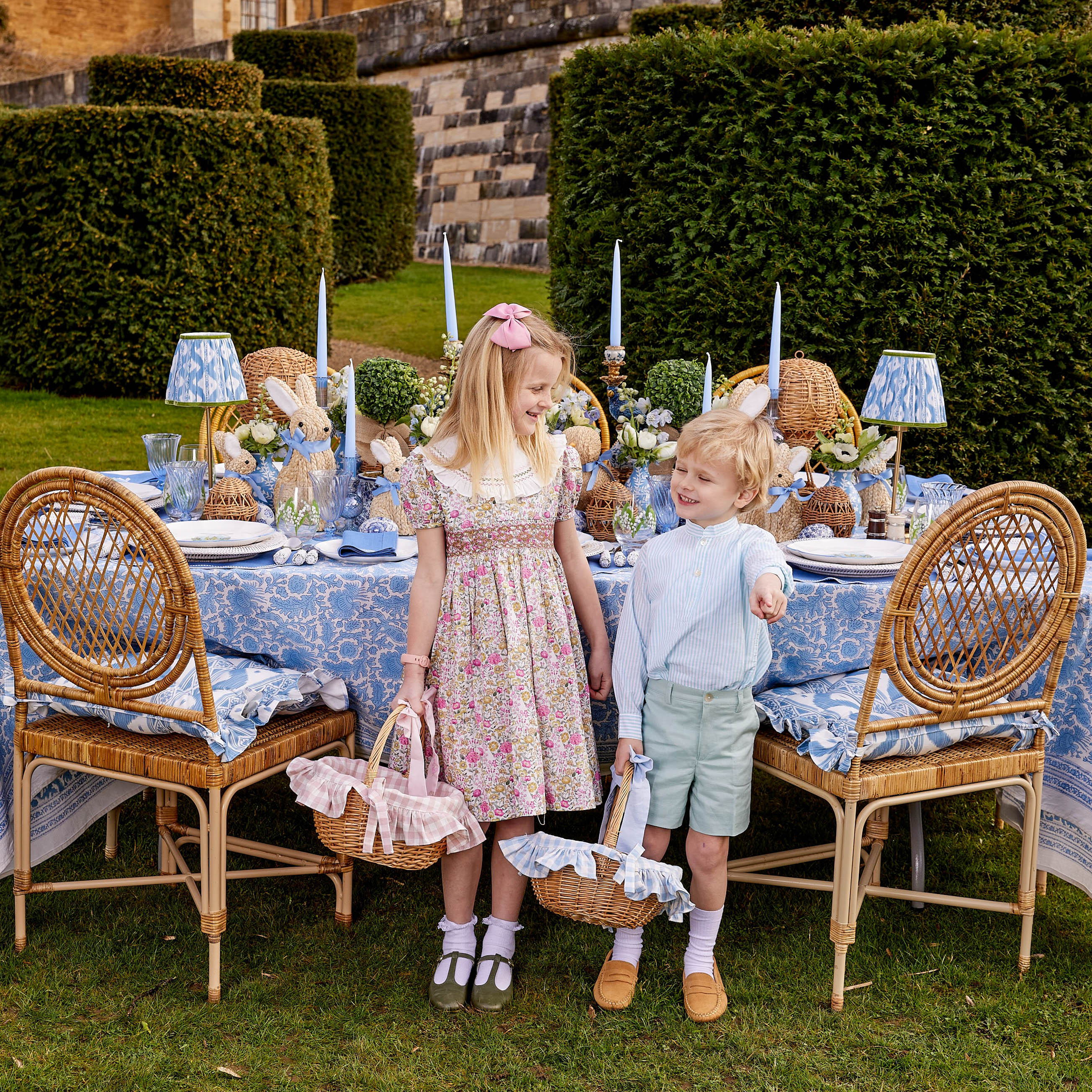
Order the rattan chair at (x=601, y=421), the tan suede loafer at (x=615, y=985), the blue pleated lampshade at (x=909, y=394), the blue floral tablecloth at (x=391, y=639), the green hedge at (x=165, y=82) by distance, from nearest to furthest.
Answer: the tan suede loafer at (x=615, y=985) → the blue floral tablecloth at (x=391, y=639) → the blue pleated lampshade at (x=909, y=394) → the rattan chair at (x=601, y=421) → the green hedge at (x=165, y=82)

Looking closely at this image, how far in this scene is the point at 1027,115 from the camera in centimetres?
498

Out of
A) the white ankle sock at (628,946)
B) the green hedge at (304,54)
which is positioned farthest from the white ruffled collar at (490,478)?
the green hedge at (304,54)

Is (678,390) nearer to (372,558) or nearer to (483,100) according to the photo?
(372,558)

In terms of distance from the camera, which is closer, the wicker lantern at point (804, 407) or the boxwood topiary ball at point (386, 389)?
the boxwood topiary ball at point (386, 389)

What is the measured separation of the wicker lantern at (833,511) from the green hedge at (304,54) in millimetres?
11982

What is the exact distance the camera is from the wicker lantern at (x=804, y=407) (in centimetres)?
311

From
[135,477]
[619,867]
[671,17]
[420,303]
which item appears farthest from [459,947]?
[420,303]

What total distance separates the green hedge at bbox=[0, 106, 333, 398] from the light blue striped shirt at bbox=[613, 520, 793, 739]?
6852 millimetres

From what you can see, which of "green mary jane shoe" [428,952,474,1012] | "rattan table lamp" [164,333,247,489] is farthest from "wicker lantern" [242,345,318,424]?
"green mary jane shoe" [428,952,474,1012]

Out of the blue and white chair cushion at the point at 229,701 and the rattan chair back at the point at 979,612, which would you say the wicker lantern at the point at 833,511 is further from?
the blue and white chair cushion at the point at 229,701

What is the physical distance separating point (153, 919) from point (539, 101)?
567 inches

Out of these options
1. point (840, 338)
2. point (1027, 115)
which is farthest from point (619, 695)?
point (1027, 115)

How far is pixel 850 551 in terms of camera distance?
2.70m

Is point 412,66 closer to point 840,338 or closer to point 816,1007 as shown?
point 840,338
